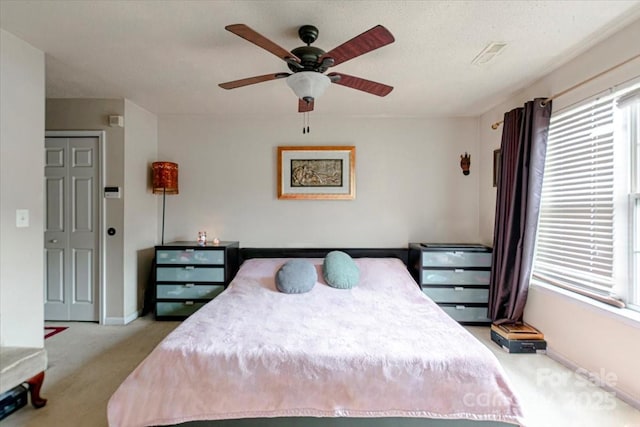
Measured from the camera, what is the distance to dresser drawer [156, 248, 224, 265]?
3402mm

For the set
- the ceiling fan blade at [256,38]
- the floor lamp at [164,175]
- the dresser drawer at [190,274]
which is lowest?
the dresser drawer at [190,274]

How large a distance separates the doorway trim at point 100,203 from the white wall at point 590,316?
4349 mm

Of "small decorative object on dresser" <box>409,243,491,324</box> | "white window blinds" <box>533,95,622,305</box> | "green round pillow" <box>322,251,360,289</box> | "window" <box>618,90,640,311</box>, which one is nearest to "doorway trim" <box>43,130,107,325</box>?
"green round pillow" <box>322,251,360,289</box>

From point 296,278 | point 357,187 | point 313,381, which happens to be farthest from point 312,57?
point 357,187

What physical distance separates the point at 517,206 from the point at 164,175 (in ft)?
12.3

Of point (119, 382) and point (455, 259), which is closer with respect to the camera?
point (119, 382)

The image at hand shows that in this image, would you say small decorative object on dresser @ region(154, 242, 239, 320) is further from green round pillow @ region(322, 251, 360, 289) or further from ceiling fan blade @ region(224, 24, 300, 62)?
ceiling fan blade @ region(224, 24, 300, 62)

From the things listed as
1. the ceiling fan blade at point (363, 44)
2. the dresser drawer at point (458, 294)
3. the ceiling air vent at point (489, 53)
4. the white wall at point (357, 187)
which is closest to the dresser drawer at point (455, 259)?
the dresser drawer at point (458, 294)

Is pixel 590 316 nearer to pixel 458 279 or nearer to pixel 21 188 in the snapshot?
pixel 458 279

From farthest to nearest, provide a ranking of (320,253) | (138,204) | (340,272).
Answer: (320,253) → (138,204) → (340,272)

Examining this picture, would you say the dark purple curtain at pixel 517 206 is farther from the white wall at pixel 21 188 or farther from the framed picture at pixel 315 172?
the white wall at pixel 21 188

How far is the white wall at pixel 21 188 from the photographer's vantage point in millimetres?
2027

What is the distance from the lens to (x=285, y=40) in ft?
6.79

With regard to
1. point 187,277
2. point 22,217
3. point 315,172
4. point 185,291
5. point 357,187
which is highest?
point 315,172
